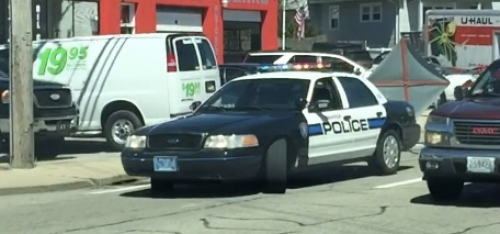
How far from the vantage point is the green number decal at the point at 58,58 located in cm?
2014

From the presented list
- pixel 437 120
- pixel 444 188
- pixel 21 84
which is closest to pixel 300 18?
pixel 21 84

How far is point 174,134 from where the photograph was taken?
13.1 meters

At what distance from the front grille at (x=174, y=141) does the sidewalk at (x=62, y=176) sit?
213 centimetres

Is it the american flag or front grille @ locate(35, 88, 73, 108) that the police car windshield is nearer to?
front grille @ locate(35, 88, 73, 108)

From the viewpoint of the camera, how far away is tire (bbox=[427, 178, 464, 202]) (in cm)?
1227

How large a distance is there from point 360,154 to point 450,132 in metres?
3.33

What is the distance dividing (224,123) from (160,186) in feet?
4.48

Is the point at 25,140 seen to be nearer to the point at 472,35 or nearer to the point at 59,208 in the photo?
the point at 59,208

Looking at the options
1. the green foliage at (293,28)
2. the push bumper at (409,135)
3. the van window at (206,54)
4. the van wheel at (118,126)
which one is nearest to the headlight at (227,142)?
the push bumper at (409,135)

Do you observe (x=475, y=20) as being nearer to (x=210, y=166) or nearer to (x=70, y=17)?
(x=70, y=17)

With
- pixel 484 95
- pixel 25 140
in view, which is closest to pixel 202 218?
pixel 484 95

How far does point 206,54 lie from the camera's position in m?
20.4

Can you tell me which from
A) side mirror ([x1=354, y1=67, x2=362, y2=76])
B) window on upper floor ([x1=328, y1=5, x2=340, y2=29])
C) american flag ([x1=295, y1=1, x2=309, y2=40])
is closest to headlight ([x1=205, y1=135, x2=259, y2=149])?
side mirror ([x1=354, y1=67, x2=362, y2=76])

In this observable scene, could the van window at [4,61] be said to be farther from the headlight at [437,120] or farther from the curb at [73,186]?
the headlight at [437,120]
